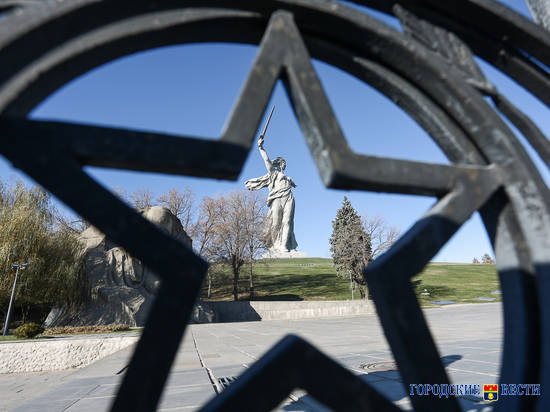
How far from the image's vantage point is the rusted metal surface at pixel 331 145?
111 cm

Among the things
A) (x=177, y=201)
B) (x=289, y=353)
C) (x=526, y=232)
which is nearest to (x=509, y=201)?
(x=526, y=232)

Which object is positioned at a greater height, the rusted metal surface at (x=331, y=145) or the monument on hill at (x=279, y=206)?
the monument on hill at (x=279, y=206)

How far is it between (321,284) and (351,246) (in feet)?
21.3

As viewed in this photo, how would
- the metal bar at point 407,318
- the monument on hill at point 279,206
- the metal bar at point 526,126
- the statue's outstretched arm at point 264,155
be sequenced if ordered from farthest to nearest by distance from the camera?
1. the monument on hill at point 279,206
2. the statue's outstretched arm at point 264,155
3. the metal bar at point 526,126
4. the metal bar at point 407,318

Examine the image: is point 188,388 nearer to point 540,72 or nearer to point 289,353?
point 289,353

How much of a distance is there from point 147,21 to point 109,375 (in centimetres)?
600

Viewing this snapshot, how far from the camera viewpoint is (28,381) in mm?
7219

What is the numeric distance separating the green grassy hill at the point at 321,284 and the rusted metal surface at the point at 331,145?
28002 mm

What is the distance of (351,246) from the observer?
3125 centimetres

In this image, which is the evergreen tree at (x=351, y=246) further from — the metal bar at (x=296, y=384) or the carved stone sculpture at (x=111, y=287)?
the metal bar at (x=296, y=384)

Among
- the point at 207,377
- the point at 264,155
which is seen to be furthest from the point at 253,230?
the point at 207,377

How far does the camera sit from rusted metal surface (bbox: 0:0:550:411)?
1.11 meters

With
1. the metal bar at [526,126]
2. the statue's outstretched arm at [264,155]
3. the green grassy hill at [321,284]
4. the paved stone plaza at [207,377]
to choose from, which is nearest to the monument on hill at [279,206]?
the statue's outstretched arm at [264,155]

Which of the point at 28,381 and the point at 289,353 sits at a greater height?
the point at 289,353
